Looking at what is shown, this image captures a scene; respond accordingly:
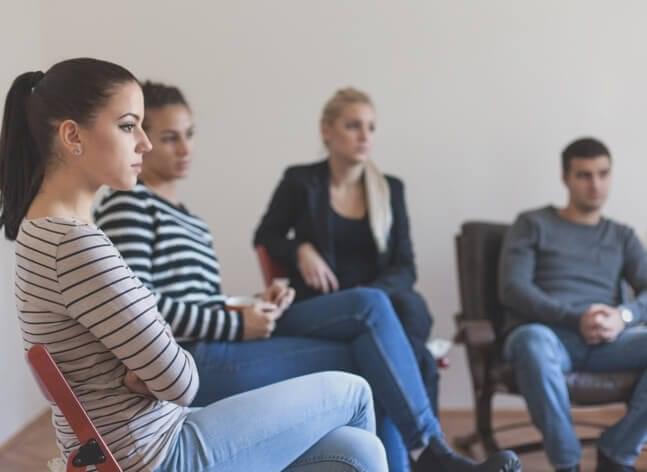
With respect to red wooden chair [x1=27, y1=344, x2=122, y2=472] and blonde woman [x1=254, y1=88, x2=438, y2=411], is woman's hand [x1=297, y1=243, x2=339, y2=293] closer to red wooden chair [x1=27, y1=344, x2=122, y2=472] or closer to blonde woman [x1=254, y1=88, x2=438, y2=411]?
blonde woman [x1=254, y1=88, x2=438, y2=411]

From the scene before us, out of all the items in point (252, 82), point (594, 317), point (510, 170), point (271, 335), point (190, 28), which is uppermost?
point (190, 28)

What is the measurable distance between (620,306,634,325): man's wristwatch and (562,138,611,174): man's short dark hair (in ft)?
1.79

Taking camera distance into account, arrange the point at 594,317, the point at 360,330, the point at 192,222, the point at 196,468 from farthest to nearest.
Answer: the point at 594,317, the point at 192,222, the point at 360,330, the point at 196,468

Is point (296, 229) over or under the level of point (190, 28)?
under

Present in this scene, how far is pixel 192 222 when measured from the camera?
7.11ft

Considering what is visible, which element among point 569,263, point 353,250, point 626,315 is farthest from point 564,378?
point 353,250

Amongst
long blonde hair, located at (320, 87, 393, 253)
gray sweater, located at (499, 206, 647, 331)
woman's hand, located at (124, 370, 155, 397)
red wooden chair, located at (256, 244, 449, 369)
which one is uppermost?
long blonde hair, located at (320, 87, 393, 253)

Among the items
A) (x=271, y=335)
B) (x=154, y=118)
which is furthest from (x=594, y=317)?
(x=154, y=118)

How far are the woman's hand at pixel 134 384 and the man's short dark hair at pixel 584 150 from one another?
2.03 metres

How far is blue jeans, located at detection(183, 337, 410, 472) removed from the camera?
75.1 inches

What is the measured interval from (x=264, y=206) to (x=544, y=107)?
1.21 metres

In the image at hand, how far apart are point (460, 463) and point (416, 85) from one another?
1825 mm

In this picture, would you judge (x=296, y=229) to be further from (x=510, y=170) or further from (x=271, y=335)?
(x=510, y=170)

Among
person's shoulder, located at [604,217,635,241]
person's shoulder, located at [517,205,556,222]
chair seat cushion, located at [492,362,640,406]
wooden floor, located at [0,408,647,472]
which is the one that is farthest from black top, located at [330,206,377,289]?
person's shoulder, located at [604,217,635,241]
